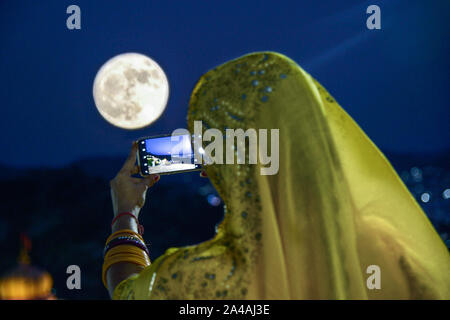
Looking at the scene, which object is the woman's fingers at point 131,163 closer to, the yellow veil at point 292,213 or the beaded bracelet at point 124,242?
the beaded bracelet at point 124,242

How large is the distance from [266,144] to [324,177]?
0.24 feet

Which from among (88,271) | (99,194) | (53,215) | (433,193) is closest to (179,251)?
(433,193)

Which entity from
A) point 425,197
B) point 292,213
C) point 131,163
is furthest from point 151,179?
point 425,197

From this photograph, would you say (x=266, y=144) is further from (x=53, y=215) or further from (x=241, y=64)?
(x=53, y=215)

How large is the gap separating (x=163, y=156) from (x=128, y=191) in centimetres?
15

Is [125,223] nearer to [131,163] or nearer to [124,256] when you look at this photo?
[124,256]

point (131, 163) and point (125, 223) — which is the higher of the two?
point (131, 163)

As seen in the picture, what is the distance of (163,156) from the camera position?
3.21ft

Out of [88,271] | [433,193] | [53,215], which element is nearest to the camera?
[433,193]

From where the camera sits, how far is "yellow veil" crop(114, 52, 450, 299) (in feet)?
1.46

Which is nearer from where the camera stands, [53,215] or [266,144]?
[266,144]

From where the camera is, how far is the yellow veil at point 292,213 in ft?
1.46

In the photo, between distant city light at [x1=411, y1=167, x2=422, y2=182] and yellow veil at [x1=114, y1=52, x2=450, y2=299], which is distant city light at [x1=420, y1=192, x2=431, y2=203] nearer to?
distant city light at [x1=411, y1=167, x2=422, y2=182]
